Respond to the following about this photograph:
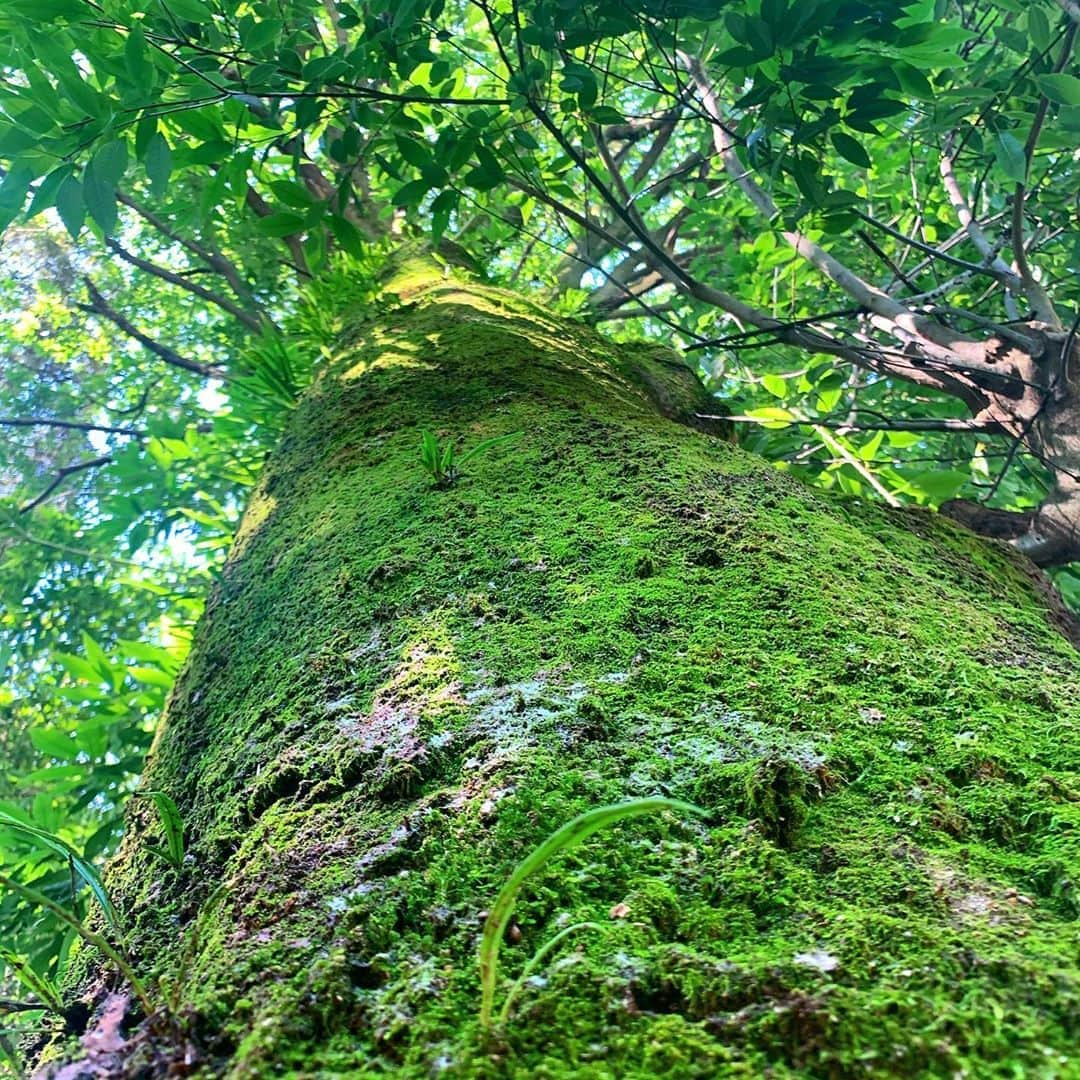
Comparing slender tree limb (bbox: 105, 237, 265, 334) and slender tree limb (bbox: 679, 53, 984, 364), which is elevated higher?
slender tree limb (bbox: 105, 237, 265, 334)

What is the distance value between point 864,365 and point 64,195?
198cm

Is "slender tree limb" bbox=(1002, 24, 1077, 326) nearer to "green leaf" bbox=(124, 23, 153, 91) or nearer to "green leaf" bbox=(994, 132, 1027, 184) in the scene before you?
"green leaf" bbox=(994, 132, 1027, 184)

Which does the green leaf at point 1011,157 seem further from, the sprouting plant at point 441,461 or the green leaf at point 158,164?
the green leaf at point 158,164

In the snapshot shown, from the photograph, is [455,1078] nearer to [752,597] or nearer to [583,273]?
[752,597]

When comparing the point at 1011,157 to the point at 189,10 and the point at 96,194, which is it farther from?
the point at 96,194

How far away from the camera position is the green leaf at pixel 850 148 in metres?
1.70

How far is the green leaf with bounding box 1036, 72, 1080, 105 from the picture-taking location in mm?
1660

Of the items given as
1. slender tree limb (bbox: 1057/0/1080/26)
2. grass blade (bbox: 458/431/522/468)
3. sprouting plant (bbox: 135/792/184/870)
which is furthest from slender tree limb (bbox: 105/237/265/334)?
sprouting plant (bbox: 135/792/184/870)

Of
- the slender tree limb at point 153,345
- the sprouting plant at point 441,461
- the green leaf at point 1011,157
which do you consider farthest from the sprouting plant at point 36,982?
the slender tree limb at point 153,345

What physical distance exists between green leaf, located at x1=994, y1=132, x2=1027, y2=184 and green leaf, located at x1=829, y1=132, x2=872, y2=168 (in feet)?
1.07

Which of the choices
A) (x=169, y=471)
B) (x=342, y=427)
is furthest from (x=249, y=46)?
(x=169, y=471)

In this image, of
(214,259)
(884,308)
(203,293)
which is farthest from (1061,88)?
(203,293)

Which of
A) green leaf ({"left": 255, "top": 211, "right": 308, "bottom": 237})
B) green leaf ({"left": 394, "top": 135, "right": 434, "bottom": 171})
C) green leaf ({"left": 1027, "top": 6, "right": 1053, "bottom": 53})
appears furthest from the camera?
green leaf ({"left": 255, "top": 211, "right": 308, "bottom": 237})

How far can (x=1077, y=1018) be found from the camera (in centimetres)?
44
